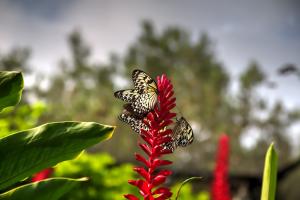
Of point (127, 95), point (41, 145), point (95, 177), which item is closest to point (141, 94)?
point (127, 95)

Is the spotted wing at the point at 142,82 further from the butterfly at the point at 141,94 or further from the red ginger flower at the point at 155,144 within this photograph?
the red ginger flower at the point at 155,144

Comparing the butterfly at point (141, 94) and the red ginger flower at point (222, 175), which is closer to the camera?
the butterfly at point (141, 94)

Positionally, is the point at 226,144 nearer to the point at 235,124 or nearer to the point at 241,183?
the point at 241,183

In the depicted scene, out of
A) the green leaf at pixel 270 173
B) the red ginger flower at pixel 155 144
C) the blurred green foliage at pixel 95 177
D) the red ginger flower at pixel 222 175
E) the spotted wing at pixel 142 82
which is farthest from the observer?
the blurred green foliage at pixel 95 177

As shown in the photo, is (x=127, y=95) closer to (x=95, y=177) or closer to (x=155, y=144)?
(x=155, y=144)

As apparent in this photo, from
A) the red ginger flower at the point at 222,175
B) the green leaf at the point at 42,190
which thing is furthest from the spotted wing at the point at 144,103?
the red ginger flower at the point at 222,175

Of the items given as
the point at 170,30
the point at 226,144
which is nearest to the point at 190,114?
the point at 170,30
